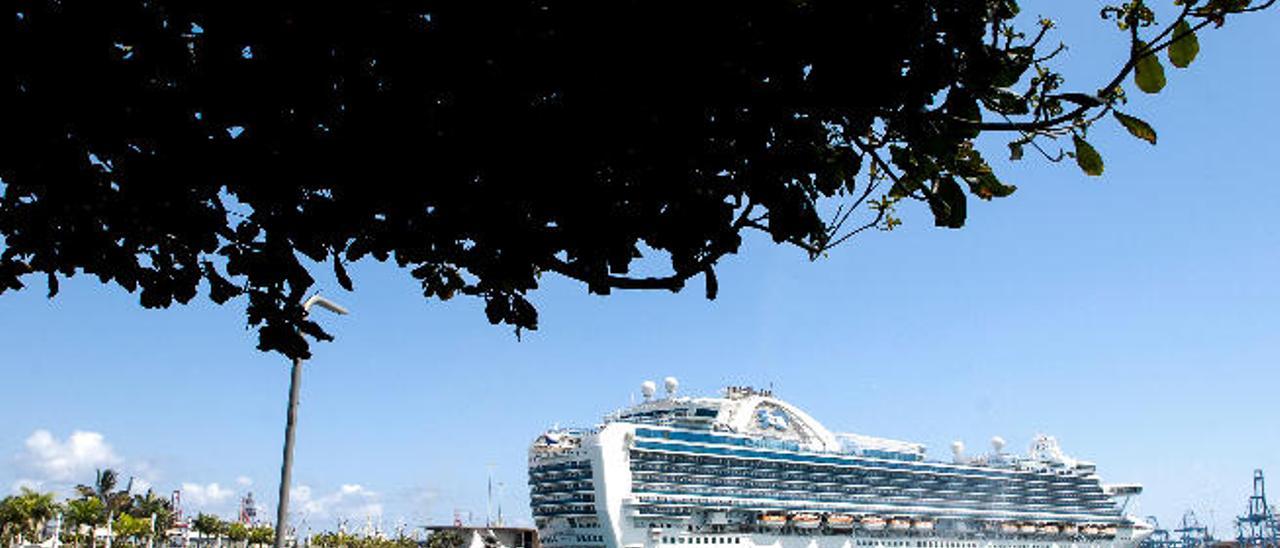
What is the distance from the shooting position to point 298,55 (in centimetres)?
302

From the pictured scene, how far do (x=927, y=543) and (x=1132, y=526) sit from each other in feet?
101

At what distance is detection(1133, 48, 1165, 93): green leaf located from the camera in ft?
9.48

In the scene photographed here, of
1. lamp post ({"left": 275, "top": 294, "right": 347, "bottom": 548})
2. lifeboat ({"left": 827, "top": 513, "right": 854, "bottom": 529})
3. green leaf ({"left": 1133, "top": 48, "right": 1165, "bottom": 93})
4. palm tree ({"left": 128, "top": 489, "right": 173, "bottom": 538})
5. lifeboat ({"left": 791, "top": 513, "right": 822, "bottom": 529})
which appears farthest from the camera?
palm tree ({"left": 128, "top": 489, "right": 173, "bottom": 538})

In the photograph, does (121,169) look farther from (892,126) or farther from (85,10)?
(892,126)

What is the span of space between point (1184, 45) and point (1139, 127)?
270 mm

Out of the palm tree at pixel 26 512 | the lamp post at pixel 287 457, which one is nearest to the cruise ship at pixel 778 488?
the palm tree at pixel 26 512

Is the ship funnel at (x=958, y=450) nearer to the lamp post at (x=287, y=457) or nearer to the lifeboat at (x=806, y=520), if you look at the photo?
the lifeboat at (x=806, y=520)

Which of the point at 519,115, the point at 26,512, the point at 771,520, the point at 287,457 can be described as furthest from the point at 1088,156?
the point at 26,512

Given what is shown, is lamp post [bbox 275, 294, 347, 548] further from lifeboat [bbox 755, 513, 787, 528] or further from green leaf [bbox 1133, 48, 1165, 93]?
lifeboat [bbox 755, 513, 787, 528]

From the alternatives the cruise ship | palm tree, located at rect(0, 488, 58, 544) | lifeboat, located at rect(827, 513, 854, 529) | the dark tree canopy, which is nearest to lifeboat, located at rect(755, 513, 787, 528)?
the cruise ship

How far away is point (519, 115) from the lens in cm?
309

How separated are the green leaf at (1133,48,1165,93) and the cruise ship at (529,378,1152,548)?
6616 cm

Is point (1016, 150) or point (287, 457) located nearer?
point (1016, 150)

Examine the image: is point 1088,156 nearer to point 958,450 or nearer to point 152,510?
point 958,450
